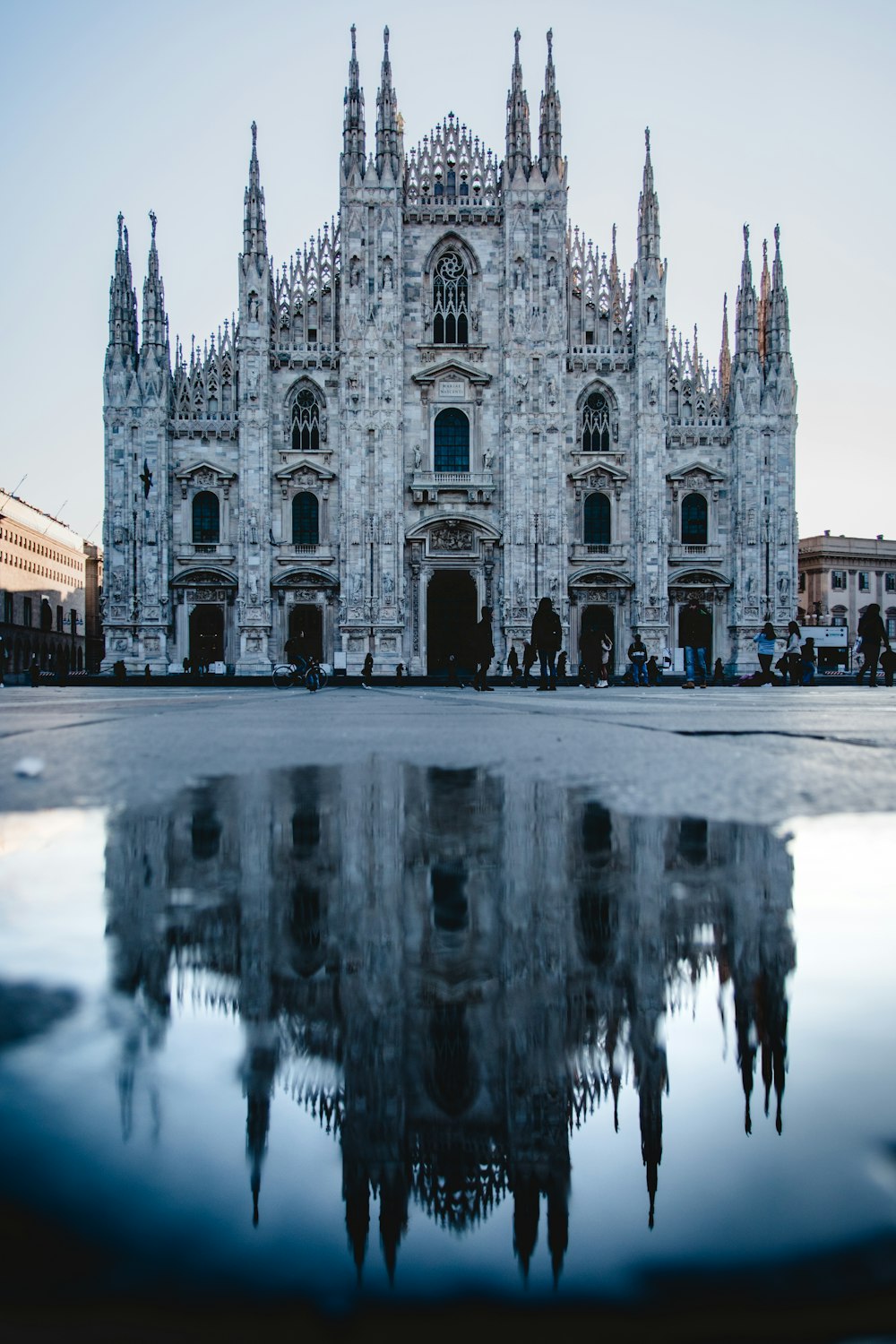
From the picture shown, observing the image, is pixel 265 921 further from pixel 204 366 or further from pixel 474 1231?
pixel 204 366

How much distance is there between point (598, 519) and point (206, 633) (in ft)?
36.0

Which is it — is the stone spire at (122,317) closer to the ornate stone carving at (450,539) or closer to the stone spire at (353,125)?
the stone spire at (353,125)

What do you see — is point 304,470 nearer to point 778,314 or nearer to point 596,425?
point 596,425

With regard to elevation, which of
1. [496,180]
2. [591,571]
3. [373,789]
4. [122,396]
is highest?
[496,180]

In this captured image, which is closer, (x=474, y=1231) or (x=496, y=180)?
(x=474, y=1231)

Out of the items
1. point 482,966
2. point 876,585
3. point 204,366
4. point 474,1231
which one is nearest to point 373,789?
point 482,966

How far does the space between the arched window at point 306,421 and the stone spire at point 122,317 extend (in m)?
4.47

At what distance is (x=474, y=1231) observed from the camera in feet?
1.58

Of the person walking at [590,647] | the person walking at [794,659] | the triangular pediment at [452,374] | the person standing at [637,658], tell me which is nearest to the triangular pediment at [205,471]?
the triangular pediment at [452,374]

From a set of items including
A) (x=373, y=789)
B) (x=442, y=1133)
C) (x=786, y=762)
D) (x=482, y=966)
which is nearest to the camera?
(x=442, y=1133)

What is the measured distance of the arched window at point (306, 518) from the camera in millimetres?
28406

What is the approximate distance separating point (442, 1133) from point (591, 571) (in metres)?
28.2

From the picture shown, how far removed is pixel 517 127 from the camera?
28.2m

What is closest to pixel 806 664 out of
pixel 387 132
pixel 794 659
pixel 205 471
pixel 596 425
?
pixel 794 659
